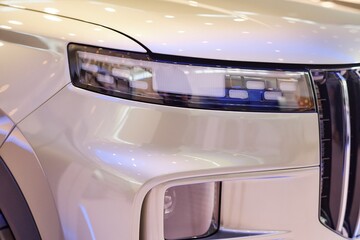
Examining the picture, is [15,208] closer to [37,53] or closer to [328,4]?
[37,53]

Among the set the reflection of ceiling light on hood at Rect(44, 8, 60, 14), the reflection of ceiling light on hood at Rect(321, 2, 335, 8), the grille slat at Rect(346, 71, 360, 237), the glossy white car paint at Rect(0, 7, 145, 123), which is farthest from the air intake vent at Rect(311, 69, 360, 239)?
the reflection of ceiling light on hood at Rect(44, 8, 60, 14)

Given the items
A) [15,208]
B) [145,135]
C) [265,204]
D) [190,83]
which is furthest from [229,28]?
[15,208]

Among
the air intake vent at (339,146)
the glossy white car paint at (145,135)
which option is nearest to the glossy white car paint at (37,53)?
the glossy white car paint at (145,135)

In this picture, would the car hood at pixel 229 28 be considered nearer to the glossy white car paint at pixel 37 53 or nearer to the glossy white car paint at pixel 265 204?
the glossy white car paint at pixel 37 53

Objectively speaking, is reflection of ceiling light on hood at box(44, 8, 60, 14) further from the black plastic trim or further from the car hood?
the black plastic trim

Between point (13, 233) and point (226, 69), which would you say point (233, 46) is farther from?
point (13, 233)

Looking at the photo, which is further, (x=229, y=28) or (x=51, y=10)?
(x=51, y=10)

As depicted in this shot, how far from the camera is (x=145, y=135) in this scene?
4.36ft

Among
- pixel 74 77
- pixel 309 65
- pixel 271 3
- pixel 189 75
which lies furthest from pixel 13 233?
pixel 271 3

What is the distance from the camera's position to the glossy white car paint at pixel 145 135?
1329mm

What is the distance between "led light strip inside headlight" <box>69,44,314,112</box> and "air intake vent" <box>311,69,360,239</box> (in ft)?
0.19

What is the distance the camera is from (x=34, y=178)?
1.45 metres

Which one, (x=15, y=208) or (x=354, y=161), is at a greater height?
(x=354, y=161)

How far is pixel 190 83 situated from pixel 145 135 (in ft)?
0.60
